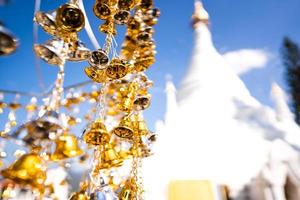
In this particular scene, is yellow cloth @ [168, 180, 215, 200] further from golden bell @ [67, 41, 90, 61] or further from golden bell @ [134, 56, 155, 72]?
golden bell @ [67, 41, 90, 61]

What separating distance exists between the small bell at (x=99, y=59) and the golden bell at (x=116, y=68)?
0.07m

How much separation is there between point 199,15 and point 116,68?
6614mm

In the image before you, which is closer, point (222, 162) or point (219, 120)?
point (222, 162)

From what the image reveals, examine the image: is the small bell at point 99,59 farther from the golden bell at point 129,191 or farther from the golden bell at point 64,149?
the golden bell at point 129,191

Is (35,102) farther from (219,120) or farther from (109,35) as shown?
(219,120)

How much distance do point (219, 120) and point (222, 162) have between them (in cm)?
93

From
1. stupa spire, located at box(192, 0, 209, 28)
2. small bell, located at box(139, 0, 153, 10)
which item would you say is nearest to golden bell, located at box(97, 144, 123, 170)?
small bell, located at box(139, 0, 153, 10)

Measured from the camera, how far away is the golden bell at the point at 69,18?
0.57 meters

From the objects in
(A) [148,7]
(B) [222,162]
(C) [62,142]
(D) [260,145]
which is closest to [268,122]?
(D) [260,145]

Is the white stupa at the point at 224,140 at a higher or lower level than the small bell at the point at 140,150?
higher

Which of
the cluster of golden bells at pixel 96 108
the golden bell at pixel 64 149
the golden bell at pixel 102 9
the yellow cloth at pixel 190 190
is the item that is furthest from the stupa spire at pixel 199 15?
the golden bell at pixel 64 149

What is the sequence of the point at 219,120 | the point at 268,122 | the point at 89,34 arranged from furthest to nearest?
1. the point at 219,120
2. the point at 268,122
3. the point at 89,34

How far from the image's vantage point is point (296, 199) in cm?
349

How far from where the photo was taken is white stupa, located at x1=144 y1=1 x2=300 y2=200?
3.54m
